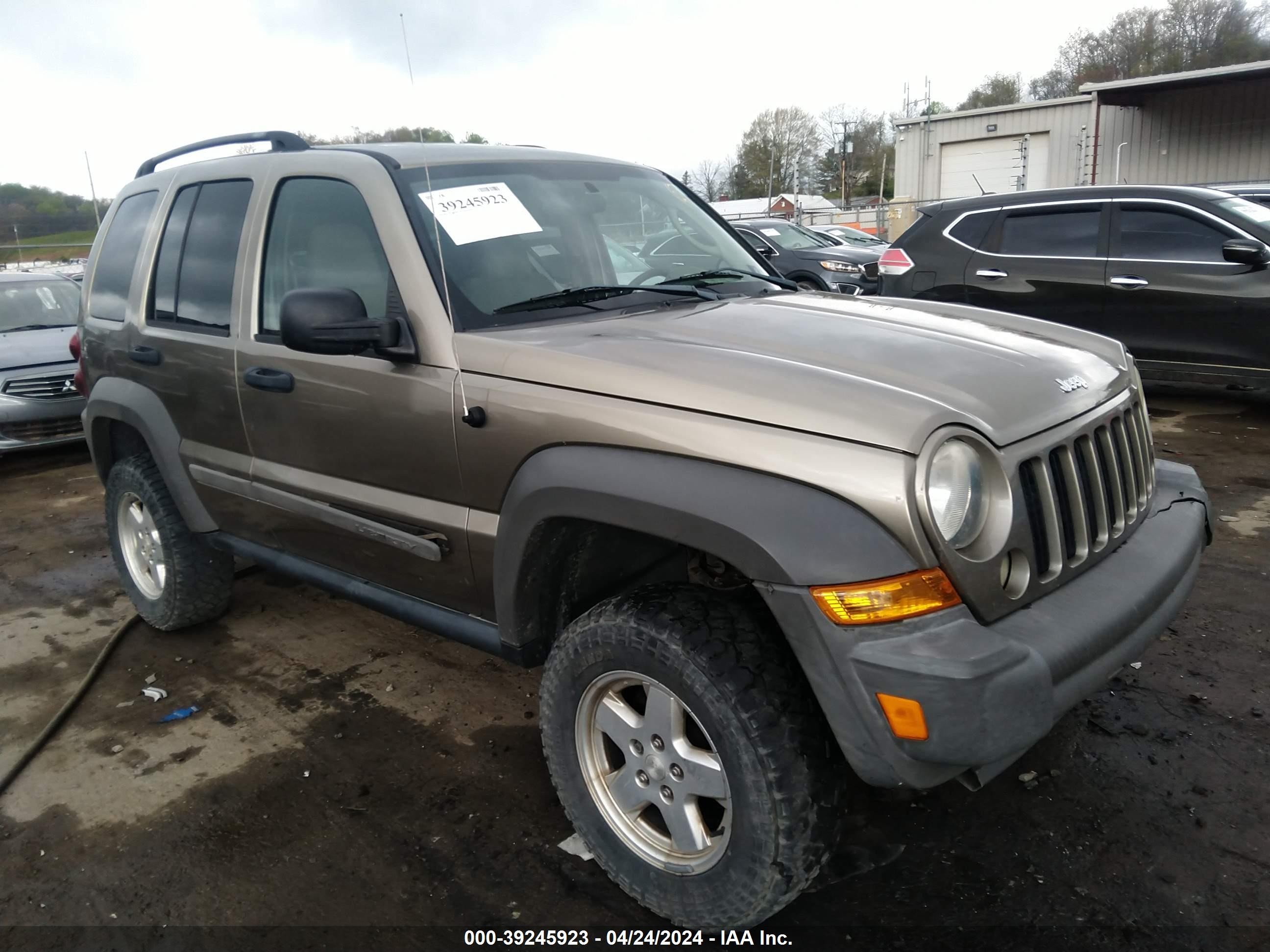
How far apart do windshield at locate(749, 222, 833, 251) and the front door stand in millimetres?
11231

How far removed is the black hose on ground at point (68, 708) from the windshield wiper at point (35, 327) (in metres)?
5.53

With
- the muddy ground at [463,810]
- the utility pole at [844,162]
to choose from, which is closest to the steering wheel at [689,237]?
the muddy ground at [463,810]

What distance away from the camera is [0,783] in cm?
319

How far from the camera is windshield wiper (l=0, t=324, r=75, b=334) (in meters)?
8.62

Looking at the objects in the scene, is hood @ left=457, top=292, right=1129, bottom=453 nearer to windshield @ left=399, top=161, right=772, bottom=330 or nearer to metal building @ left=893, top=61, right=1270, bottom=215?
windshield @ left=399, top=161, right=772, bottom=330

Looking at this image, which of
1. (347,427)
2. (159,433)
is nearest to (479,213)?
(347,427)

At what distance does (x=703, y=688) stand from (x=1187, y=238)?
642 centimetres

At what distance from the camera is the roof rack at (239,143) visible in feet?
11.3

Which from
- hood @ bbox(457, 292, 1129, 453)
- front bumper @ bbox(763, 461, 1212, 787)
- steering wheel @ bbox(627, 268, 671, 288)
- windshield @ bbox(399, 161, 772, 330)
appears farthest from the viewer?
steering wheel @ bbox(627, 268, 671, 288)

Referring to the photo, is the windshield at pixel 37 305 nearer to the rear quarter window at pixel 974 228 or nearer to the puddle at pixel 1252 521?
the rear quarter window at pixel 974 228

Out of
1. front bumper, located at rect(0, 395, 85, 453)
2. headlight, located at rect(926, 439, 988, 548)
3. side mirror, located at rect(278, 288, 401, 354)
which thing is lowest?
front bumper, located at rect(0, 395, 85, 453)

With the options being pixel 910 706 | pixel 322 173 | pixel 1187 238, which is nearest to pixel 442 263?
pixel 322 173

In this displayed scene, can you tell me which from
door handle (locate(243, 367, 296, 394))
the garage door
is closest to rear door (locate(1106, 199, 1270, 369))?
door handle (locate(243, 367, 296, 394))

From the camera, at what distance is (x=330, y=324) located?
8.32 ft
